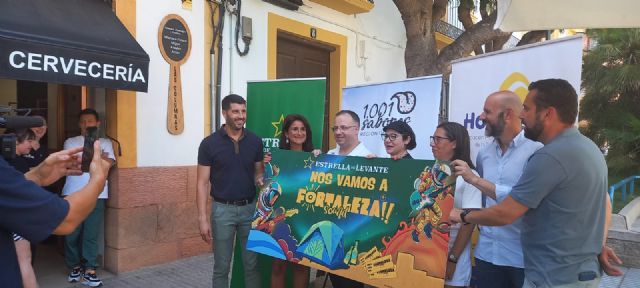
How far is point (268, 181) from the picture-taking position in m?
3.69

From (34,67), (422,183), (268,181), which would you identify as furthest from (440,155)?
(34,67)

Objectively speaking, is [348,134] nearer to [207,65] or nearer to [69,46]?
[69,46]

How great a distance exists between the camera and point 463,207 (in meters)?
2.79

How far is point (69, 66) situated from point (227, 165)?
1.73m

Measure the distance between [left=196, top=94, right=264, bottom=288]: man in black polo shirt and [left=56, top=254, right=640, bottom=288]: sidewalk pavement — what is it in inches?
49.6

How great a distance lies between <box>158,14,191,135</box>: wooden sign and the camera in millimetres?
5348

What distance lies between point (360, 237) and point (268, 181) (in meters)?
0.97

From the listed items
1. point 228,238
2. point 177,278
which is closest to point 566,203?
point 228,238

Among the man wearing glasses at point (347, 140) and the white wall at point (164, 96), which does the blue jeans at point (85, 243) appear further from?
the man wearing glasses at point (347, 140)

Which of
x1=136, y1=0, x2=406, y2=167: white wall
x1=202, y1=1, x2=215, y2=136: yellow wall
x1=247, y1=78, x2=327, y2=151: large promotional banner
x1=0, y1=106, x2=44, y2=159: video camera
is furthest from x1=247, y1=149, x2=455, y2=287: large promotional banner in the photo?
x1=202, y1=1, x2=215, y2=136: yellow wall

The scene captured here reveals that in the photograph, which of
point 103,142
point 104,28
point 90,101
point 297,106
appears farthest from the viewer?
point 90,101

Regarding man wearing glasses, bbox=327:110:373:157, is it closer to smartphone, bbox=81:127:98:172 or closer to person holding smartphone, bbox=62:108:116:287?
smartphone, bbox=81:127:98:172

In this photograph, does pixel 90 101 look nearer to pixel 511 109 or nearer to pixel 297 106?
pixel 297 106

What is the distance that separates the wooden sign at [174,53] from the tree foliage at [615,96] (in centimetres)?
696
